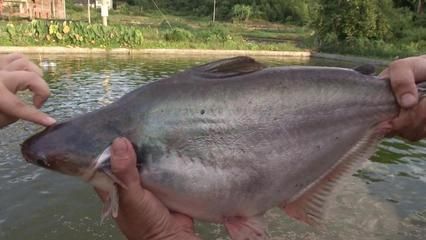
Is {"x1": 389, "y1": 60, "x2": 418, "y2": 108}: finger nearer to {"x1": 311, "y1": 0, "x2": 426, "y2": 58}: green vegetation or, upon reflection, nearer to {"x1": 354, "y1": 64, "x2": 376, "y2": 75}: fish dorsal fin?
{"x1": 354, "y1": 64, "x2": 376, "y2": 75}: fish dorsal fin

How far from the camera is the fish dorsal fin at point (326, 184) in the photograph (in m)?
2.52

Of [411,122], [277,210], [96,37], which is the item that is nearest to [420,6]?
[96,37]

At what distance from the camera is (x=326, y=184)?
8.46 feet

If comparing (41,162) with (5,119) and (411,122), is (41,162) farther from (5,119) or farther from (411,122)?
(411,122)

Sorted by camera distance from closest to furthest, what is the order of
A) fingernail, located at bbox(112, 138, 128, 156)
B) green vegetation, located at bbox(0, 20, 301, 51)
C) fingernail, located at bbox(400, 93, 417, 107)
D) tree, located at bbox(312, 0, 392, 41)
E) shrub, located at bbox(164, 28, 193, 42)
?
1. fingernail, located at bbox(112, 138, 128, 156)
2. fingernail, located at bbox(400, 93, 417, 107)
3. green vegetation, located at bbox(0, 20, 301, 51)
4. shrub, located at bbox(164, 28, 193, 42)
5. tree, located at bbox(312, 0, 392, 41)

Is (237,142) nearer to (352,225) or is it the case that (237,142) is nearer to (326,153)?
(326,153)

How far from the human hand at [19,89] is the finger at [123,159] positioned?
40 cm

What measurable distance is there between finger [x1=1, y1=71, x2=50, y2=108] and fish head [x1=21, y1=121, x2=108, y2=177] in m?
0.19

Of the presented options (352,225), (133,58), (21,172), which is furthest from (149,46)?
(352,225)

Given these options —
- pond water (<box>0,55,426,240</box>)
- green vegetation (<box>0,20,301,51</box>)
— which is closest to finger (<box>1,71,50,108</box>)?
pond water (<box>0,55,426,240</box>)

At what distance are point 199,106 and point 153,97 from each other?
0.22 meters

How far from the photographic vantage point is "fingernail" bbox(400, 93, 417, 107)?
249cm

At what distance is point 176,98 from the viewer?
2.32m

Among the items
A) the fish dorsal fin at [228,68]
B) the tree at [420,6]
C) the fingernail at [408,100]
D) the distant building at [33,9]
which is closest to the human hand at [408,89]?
the fingernail at [408,100]
